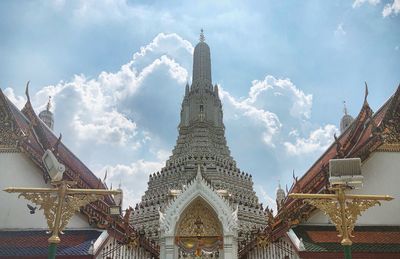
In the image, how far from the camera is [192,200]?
13.9m

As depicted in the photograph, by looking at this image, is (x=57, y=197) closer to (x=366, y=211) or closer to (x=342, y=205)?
(x=342, y=205)

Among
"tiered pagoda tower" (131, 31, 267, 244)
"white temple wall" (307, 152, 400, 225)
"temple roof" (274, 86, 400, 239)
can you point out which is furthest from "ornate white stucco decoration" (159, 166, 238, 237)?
"tiered pagoda tower" (131, 31, 267, 244)

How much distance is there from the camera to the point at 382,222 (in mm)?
13156

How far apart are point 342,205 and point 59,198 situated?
5237 mm

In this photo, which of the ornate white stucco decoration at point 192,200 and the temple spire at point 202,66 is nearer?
the ornate white stucco decoration at point 192,200

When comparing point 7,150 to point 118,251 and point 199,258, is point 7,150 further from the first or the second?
point 199,258

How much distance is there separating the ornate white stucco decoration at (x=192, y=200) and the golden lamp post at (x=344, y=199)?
5588mm

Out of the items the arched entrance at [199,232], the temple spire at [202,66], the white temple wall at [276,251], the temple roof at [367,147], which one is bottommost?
the white temple wall at [276,251]

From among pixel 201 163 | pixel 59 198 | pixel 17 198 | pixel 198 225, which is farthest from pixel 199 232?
pixel 201 163

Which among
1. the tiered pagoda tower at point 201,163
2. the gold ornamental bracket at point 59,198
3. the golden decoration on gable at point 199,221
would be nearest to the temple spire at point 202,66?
the tiered pagoda tower at point 201,163

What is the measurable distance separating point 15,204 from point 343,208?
32.5 ft

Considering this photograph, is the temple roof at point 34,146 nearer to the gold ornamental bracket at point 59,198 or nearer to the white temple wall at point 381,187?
the gold ornamental bracket at point 59,198

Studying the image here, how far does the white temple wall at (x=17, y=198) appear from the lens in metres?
12.9

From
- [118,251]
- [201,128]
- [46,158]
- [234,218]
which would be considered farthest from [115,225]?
[201,128]
